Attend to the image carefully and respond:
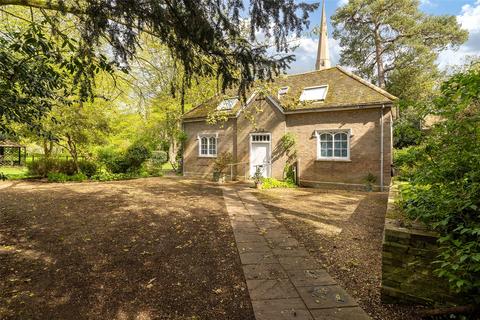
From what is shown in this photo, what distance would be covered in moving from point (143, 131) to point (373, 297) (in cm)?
2223

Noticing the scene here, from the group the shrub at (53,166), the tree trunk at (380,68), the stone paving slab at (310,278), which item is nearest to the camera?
the stone paving slab at (310,278)

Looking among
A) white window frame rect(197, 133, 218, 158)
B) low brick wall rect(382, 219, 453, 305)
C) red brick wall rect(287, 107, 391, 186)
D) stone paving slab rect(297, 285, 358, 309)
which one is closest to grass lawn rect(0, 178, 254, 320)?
stone paving slab rect(297, 285, 358, 309)

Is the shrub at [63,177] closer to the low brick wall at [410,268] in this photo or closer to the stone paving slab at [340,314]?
the stone paving slab at [340,314]

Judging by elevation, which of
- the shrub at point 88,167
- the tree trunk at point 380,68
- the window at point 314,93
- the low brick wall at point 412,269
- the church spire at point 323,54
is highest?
the church spire at point 323,54

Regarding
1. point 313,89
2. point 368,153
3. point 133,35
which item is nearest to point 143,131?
point 313,89

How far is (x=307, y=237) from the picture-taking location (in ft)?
18.5

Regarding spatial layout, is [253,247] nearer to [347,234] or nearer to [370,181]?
[347,234]

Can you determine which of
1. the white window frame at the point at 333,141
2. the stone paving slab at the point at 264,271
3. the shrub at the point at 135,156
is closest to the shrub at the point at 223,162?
the shrub at the point at 135,156

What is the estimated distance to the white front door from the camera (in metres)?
15.4

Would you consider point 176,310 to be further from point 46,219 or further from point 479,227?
point 46,219

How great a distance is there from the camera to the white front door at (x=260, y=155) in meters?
15.4

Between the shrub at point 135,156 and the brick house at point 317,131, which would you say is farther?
the shrub at point 135,156

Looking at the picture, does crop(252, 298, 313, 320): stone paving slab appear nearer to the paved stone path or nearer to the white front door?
the paved stone path

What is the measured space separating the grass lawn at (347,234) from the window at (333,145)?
3.03 metres
